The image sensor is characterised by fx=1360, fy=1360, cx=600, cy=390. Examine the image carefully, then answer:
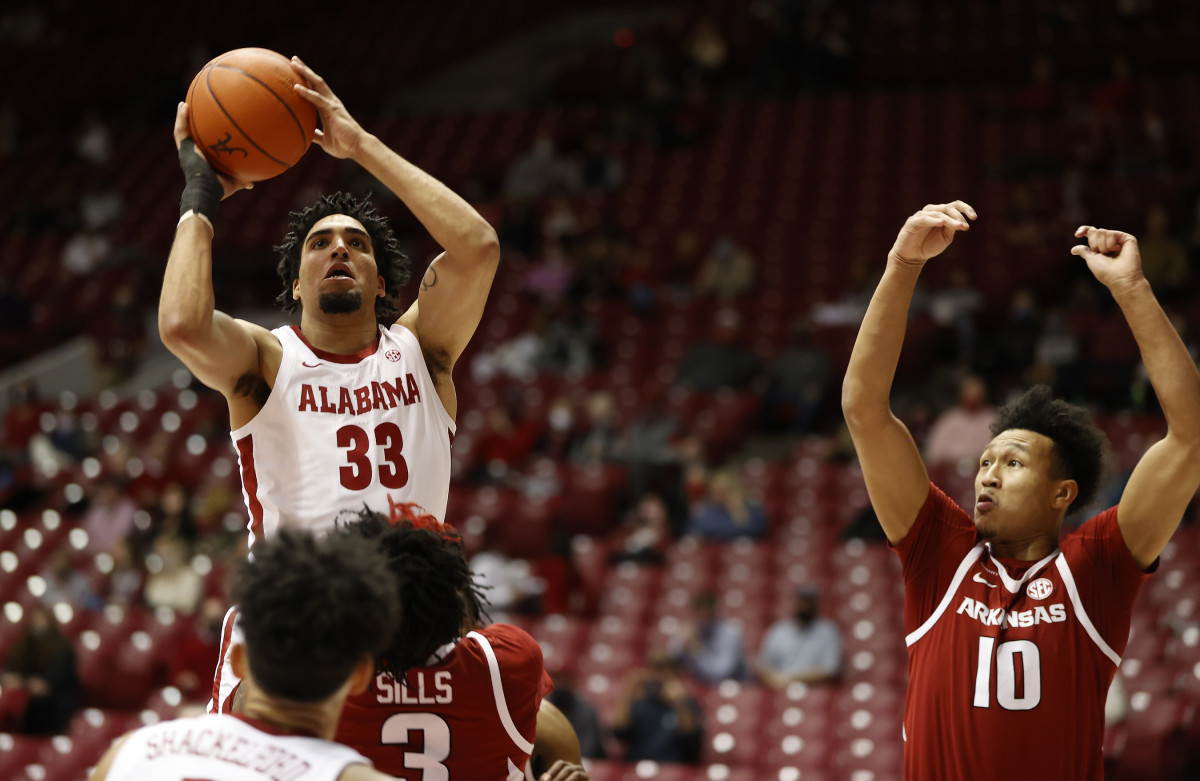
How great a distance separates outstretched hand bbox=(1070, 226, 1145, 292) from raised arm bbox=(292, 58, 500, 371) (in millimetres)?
1344

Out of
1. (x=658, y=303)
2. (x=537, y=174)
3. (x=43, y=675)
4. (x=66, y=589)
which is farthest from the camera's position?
(x=537, y=174)

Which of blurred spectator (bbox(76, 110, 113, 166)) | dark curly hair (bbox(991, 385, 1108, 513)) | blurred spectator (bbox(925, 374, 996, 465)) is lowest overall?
dark curly hair (bbox(991, 385, 1108, 513))

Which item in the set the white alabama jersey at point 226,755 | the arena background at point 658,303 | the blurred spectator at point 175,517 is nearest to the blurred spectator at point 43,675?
the arena background at point 658,303

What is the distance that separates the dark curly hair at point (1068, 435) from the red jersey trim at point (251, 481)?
1.76 metres

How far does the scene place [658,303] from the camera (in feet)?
36.1

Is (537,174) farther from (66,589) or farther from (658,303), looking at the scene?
(66,589)

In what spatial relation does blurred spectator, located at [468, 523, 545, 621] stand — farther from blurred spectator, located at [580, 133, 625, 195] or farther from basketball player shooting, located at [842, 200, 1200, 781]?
blurred spectator, located at [580, 133, 625, 195]

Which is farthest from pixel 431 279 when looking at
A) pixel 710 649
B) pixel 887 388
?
pixel 710 649

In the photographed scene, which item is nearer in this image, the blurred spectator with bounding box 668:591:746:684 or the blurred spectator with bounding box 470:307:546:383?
the blurred spectator with bounding box 668:591:746:684

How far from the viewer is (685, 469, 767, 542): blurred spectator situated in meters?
8.47

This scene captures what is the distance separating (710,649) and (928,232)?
4.80 m

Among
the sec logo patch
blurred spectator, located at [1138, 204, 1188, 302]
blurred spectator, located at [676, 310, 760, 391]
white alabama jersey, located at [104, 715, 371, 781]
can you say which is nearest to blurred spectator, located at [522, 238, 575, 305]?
blurred spectator, located at [676, 310, 760, 391]

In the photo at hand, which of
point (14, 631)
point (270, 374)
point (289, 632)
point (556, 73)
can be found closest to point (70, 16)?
point (556, 73)

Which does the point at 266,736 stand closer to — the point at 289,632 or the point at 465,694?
the point at 289,632
